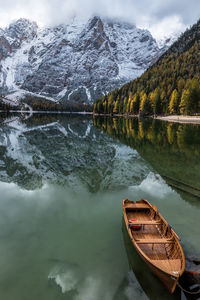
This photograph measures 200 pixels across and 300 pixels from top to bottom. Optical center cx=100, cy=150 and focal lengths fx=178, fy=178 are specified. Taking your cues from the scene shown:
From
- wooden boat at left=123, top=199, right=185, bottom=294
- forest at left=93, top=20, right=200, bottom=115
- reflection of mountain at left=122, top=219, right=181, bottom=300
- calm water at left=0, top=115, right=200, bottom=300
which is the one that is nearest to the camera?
wooden boat at left=123, top=199, right=185, bottom=294

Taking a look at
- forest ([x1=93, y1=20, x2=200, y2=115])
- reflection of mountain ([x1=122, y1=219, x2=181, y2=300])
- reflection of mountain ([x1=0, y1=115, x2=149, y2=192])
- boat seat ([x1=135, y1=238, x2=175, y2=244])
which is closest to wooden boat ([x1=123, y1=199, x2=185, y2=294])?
boat seat ([x1=135, y1=238, x2=175, y2=244])

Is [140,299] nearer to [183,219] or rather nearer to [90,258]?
[90,258]

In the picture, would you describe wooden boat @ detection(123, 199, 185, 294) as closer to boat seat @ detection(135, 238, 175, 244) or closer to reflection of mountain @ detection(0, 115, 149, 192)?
boat seat @ detection(135, 238, 175, 244)

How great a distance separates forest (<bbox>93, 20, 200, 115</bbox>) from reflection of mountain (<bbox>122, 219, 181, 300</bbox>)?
90.2m

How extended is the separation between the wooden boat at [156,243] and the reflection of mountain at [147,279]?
15.9 inches

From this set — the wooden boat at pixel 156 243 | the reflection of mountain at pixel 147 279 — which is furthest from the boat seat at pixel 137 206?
the reflection of mountain at pixel 147 279

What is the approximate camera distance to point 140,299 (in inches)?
279

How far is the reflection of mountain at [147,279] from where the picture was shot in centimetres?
719

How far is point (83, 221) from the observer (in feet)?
39.8

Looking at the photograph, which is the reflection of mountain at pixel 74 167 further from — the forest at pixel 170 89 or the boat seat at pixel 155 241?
the forest at pixel 170 89

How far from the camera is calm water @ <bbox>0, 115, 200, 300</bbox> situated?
25.2 feet

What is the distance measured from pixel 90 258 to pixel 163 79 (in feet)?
504

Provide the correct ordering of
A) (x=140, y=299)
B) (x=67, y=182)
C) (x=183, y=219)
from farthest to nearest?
(x=67, y=182) < (x=183, y=219) < (x=140, y=299)

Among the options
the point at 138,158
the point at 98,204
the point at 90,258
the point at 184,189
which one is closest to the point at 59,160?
the point at 138,158
